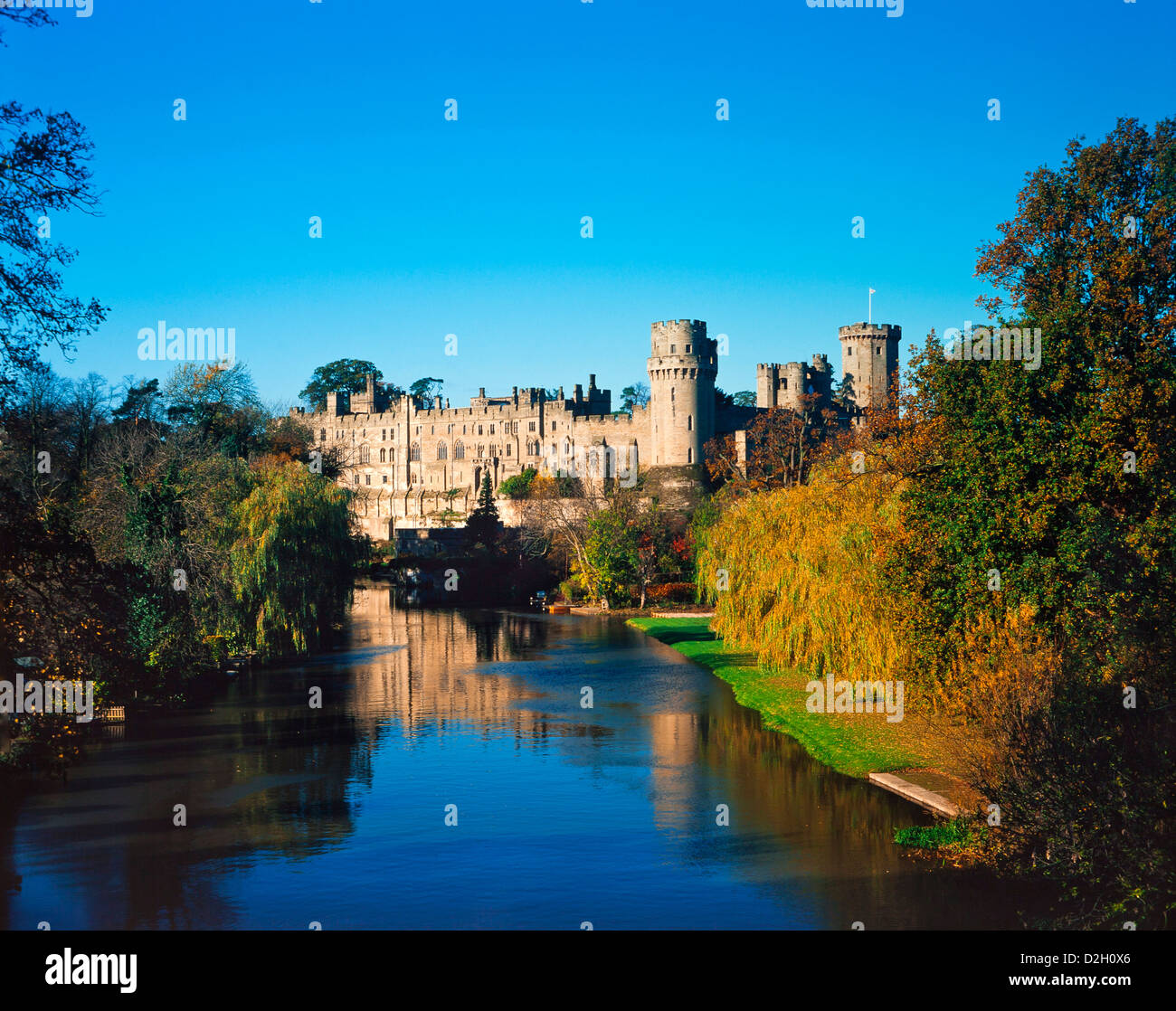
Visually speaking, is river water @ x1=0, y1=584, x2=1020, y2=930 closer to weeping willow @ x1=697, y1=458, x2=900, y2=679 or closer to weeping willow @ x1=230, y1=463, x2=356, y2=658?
weeping willow @ x1=697, y1=458, x2=900, y2=679

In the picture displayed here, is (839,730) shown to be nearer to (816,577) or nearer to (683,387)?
(816,577)

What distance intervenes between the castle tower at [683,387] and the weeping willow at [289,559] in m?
46.2

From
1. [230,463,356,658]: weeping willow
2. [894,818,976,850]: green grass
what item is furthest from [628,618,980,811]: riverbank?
[230,463,356,658]: weeping willow

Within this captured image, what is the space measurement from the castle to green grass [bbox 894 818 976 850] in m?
57.4

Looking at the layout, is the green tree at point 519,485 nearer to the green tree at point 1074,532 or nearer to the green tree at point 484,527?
the green tree at point 484,527

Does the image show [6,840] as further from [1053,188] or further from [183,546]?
[1053,188]

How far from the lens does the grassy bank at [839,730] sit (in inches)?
808

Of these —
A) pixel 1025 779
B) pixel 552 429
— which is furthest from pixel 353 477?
pixel 1025 779

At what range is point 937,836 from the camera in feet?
54.7

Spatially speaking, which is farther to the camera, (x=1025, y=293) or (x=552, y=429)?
(x=552, y=429)

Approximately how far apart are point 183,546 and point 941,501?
20.8 m
